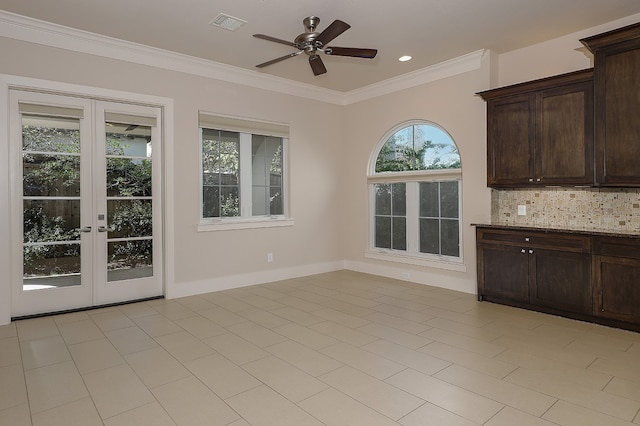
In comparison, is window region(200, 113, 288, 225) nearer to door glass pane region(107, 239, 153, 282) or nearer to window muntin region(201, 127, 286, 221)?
window muntin region(201, 127, 286, 221)

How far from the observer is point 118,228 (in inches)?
182

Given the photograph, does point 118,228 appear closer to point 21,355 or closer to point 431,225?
point 21,355

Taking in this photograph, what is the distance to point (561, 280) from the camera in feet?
13.0

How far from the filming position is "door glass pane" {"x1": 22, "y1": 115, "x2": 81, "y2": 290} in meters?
4.10

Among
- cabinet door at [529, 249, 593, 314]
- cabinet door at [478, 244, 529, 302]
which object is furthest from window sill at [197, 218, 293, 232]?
cabinet door at [529, 249, 593, 314]

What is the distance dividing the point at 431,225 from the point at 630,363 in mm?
2967

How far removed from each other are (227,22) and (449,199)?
350 centimetres

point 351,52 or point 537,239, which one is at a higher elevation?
point 351,52

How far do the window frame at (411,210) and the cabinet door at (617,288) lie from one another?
5.33 ft

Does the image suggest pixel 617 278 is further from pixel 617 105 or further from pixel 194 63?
pixel 194 63

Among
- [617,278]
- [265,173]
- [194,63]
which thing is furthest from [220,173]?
[617,278]

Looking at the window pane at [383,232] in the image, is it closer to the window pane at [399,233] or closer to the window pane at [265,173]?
the window pane at [399,233]

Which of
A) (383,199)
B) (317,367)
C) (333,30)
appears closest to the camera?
(317,367)

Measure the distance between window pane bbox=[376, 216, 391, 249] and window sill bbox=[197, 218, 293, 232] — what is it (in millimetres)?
1423
